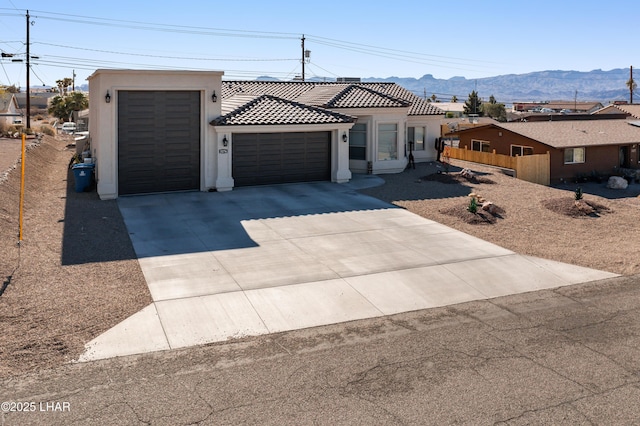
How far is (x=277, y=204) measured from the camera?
21250mm

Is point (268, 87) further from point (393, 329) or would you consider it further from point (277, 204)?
point (393, 329)

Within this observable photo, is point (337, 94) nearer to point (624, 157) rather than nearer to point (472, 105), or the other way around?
point (624, 157)

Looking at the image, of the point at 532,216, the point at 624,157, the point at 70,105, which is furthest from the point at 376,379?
the point at 70,105

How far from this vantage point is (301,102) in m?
31.5

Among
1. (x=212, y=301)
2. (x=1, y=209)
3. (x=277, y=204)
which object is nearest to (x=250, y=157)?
(x=277, y=204)

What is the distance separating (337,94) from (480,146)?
13164mm

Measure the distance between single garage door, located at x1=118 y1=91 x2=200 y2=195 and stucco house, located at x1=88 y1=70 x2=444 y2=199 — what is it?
4 centimetres

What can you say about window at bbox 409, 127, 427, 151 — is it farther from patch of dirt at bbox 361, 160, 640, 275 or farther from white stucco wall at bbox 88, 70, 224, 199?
white stucco wall at bbox 88, 70, 224, 199

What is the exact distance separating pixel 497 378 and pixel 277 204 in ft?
43.9

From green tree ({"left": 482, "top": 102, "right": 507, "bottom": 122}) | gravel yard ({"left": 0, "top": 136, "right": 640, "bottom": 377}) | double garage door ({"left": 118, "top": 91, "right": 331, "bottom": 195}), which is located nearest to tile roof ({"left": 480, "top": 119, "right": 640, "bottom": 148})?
gravel yard ({"left": 0, "top": 136, "right": 640, "bottom": 377})

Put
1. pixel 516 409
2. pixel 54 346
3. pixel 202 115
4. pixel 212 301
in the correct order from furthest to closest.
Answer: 1. pixel 202 115
2. pixel 212 301
3. pixel 54 346
4. pixel 516 409

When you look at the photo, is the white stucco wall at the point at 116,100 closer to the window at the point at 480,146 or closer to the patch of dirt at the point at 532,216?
the patch of dirt at the point at 532,216

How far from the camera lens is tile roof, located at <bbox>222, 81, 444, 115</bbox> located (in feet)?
94.8

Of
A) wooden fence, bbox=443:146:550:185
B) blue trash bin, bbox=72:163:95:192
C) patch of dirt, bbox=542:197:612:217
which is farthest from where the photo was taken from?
wooden fence, bbox=443:146:550:185
